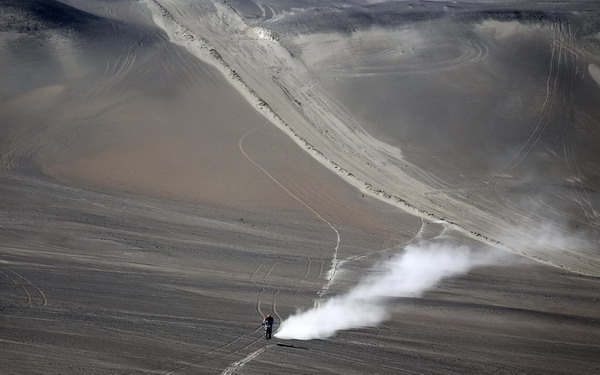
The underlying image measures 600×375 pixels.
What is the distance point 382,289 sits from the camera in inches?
990

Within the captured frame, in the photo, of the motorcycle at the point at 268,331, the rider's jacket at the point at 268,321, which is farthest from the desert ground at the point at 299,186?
the rider's jacket at the point at 268,321

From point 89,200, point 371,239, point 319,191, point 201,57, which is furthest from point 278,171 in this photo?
point 201,57

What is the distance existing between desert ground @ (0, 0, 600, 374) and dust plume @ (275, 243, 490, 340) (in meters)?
0.10

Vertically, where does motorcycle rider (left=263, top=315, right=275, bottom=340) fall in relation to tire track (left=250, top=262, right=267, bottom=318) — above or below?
above

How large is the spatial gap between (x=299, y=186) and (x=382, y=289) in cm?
914

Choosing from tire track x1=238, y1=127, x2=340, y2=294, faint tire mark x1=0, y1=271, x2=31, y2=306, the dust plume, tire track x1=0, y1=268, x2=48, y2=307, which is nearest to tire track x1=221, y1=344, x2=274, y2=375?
the dust plume

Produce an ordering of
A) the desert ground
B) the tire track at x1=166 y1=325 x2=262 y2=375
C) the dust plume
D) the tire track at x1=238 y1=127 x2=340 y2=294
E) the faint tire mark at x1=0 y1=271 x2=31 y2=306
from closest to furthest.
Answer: the tire track at x1=166 y1=325 x2=262 y2=375
the desert ground
the faint tire mark at x1=0 y1=271 x2=31 y2=306
the dust plume
the tire track at x1=238 y1=127 x2=340 y2=294

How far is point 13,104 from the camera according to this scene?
Answer: 122 ft

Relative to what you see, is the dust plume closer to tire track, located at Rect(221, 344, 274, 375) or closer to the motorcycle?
the motorcycle

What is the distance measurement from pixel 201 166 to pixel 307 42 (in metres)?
16.4

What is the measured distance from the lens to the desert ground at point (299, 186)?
21.5 metres

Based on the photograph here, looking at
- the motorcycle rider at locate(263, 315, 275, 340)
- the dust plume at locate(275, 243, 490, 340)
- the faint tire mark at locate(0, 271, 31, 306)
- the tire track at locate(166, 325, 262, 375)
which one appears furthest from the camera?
the dust plume at locate(275, 243, 490, 340)

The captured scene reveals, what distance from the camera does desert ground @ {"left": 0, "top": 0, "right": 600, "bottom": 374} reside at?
21500 mm

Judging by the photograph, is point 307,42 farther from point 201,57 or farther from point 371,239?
point 371,239
